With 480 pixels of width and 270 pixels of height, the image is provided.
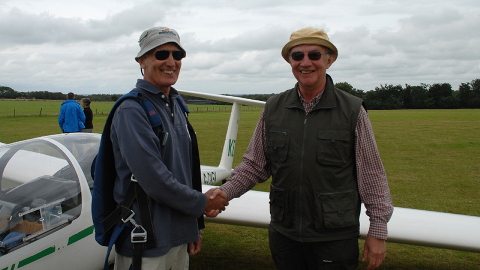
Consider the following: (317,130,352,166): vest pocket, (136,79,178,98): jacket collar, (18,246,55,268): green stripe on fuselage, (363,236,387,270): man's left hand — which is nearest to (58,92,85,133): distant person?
(18,246,55,268): green stripe on fuselage

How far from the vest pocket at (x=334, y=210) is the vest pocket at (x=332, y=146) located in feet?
0.62

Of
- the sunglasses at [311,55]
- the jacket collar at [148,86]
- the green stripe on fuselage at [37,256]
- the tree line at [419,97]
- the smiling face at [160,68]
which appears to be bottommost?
the green stripe on fuselage at [37,256]

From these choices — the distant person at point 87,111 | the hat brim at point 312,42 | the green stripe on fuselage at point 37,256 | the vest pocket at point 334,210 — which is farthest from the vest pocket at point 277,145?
the distant person at point 87,111

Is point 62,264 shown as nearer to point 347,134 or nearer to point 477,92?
point 347,134

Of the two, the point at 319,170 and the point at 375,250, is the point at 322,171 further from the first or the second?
the point at 375,250

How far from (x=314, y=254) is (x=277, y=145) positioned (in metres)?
0.68

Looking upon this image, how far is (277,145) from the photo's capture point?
210 centimetres

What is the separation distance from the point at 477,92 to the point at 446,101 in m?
8.35

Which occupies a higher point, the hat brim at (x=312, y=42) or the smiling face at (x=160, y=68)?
the hat brim at (x=312, y=42)

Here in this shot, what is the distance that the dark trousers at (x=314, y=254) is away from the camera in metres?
2.00

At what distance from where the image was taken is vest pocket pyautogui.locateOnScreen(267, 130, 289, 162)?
2.07 metres

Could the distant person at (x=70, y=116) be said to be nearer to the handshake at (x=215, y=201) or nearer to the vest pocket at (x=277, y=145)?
the handshake at (x=215, y=201)

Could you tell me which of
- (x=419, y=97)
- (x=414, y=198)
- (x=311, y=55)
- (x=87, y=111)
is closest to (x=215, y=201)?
(x=311, y=55)

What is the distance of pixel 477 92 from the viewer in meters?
80.7
